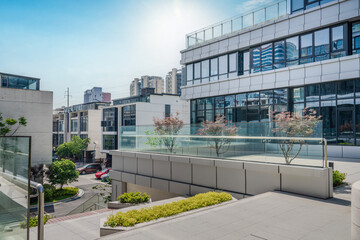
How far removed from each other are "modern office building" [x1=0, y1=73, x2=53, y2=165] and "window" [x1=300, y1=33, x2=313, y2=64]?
27961mm

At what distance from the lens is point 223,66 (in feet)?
83.5

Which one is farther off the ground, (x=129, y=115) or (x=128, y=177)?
(x=129, y=115)

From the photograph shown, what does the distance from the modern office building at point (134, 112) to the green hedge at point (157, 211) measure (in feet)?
126

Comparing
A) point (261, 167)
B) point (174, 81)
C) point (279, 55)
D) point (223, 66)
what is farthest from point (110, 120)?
point (174, 81)

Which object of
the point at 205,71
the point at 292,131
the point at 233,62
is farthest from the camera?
the point at 205,71

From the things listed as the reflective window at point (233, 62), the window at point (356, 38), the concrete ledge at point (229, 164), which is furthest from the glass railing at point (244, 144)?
the reflective window at point (233, 62)

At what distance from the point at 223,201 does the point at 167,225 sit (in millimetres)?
Result: 3382

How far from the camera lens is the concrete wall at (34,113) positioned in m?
30.6

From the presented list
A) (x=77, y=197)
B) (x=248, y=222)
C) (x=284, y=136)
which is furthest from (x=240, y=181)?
(x=77, y=197)

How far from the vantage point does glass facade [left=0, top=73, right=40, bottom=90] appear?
3297 centimetres

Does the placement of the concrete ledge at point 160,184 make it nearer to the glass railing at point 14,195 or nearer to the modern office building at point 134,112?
the glass railing at point 14,195

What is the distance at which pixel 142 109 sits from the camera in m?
49.6

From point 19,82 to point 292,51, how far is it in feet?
102

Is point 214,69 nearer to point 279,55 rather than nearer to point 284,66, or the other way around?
point 279,55
